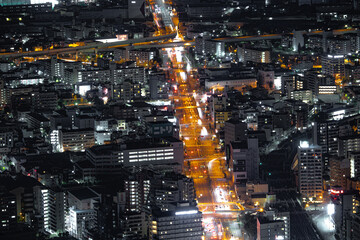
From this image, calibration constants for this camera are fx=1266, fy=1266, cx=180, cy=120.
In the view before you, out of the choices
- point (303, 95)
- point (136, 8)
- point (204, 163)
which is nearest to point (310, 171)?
point (204, 163)

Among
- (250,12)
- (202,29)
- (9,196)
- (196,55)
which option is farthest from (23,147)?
(250,12)

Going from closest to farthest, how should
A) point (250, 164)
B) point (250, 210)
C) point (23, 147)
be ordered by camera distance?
point (250, 210), point (250, 164), point (23, 147)

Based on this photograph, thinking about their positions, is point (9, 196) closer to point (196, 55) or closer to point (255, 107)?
point (255, 107)

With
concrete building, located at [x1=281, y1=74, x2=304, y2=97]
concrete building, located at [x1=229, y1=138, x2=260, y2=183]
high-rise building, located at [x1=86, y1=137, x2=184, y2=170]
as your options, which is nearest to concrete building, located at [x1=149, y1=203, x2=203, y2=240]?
concrete building, located at [x1=229, y1=138, x2=260, y2=183]

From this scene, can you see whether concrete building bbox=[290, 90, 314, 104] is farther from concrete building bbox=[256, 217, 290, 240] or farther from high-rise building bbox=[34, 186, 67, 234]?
concrete building bbox=[256, 217, 290, 240]

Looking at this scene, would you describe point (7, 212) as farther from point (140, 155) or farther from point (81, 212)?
point (140, 155)
